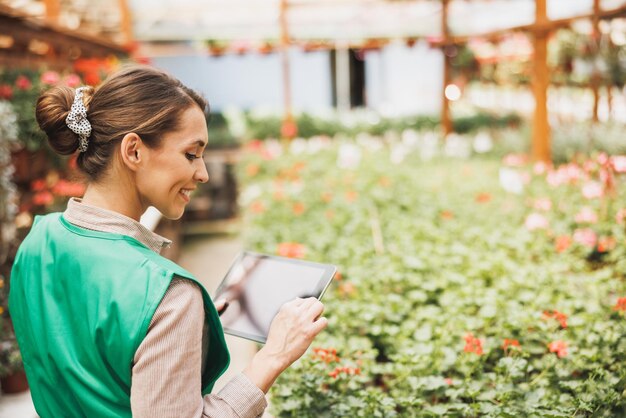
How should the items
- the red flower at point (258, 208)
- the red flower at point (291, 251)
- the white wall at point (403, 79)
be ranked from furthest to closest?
the white wall at point (403, 79), the red flower at point (258, 208), the red flower at point (291, 251)

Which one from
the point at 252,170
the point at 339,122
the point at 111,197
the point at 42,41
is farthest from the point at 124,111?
the point at 339,122

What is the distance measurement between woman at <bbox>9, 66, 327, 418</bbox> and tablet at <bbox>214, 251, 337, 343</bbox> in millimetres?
171

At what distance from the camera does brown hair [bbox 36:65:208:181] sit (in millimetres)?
1173

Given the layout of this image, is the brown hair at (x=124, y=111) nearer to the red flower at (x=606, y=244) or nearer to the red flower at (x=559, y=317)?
the red flower at (x=559, y=317)

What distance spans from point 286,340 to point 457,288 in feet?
7.05

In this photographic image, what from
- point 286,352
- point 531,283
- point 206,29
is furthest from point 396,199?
point 206,29

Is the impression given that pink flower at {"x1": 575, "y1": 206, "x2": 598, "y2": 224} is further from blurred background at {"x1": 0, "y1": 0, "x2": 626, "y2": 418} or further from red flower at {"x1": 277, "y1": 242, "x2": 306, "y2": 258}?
red flower at {"x1": 277, "y1": 242, "x2": 306, "y2": 258}

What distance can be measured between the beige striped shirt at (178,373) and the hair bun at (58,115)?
453 mm

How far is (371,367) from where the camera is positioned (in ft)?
7.49

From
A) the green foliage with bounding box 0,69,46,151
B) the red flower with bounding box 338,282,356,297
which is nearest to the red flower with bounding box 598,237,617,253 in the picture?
the red flower with bounding box 338,282,356,297

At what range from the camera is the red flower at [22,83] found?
191 inches

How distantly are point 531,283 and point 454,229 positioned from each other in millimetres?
1296

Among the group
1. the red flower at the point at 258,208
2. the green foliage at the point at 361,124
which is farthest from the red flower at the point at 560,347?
the green foliage at the point at 361,124

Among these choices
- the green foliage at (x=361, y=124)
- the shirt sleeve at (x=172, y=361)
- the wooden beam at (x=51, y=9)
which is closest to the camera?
the shirt sleeve at (x=172, y=361)
